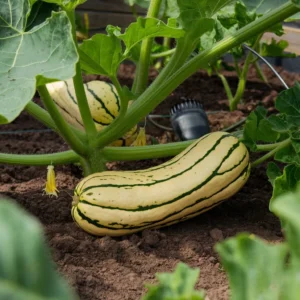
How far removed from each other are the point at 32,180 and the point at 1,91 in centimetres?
80

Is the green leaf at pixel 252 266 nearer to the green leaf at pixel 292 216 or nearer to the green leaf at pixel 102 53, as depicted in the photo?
the green leaf at pixel 292 216

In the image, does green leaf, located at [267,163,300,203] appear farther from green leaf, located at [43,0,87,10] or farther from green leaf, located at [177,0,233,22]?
green leaf, located at [43,0,87,10]

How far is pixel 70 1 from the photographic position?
1.80 metres

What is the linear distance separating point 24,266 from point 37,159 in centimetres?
167

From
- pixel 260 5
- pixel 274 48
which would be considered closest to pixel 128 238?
pixel 260 5

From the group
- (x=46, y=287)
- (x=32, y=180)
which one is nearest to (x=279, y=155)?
(x=32, y=180)

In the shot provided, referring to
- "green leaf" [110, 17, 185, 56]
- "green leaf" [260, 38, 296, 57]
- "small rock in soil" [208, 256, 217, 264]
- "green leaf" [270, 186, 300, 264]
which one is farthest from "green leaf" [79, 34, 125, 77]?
"green leaf" [260, 38, 296, 57]

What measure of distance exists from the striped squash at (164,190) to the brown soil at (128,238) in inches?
2.0

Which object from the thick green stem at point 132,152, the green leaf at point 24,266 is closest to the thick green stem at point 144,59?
the thick green stem at point 132,152

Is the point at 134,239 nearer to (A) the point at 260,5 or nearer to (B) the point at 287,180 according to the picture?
(B) the point at 287,180

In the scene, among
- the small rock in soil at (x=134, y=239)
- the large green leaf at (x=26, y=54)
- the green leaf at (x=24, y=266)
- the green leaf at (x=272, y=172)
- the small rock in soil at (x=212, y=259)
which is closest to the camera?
the green leaf at (x=24, y=266)

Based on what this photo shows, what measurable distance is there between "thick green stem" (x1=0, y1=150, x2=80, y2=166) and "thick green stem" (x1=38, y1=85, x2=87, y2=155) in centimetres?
8

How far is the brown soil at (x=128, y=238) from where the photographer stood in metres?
1.68

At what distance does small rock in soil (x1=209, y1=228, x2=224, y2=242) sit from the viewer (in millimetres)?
1945
